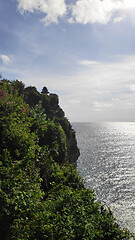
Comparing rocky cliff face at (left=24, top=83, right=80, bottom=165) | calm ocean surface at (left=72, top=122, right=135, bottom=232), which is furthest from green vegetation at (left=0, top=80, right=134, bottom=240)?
calm ocean surface at (left=72, top=122, right=135, bottom=232)

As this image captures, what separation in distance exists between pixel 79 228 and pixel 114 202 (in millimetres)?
51269

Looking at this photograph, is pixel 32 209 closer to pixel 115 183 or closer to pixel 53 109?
pixel 53 109

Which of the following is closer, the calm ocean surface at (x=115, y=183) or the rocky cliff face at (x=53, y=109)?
the rocky cliff face at (x=53, y=109)

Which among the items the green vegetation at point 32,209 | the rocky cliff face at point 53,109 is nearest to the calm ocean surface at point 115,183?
the rocky cliff face at point 53,109

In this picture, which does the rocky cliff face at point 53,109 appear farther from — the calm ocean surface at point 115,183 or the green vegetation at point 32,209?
the calm ocean surface at point 115,183

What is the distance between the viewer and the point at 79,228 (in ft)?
24.1

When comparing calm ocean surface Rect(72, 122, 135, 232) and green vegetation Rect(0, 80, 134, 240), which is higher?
green vegetation Rect(0, 80, 134, 240)

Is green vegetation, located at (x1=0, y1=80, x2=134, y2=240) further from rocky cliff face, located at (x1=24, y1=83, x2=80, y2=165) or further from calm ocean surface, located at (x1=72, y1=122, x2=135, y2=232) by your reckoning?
calm ocean surface, located at (x1=72, y1=122, x2=135, y2=232)

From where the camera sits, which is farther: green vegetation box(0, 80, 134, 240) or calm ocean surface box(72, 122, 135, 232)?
calm ocean surface box(72, 122, 135, 232)

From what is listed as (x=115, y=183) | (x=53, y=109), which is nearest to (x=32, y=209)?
(x=53, y=109)

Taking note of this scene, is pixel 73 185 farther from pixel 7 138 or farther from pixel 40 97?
pixel 40 97

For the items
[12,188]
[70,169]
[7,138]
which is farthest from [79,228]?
[7,138]

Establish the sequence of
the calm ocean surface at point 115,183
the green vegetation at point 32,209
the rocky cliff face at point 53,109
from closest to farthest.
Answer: the green vegetation at point 32,209
the rocky cliff face at point 53,109
the calm ocean surface at point 115,183

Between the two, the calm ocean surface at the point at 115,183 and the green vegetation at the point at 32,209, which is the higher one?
the green vegetation at the point at 32,209
